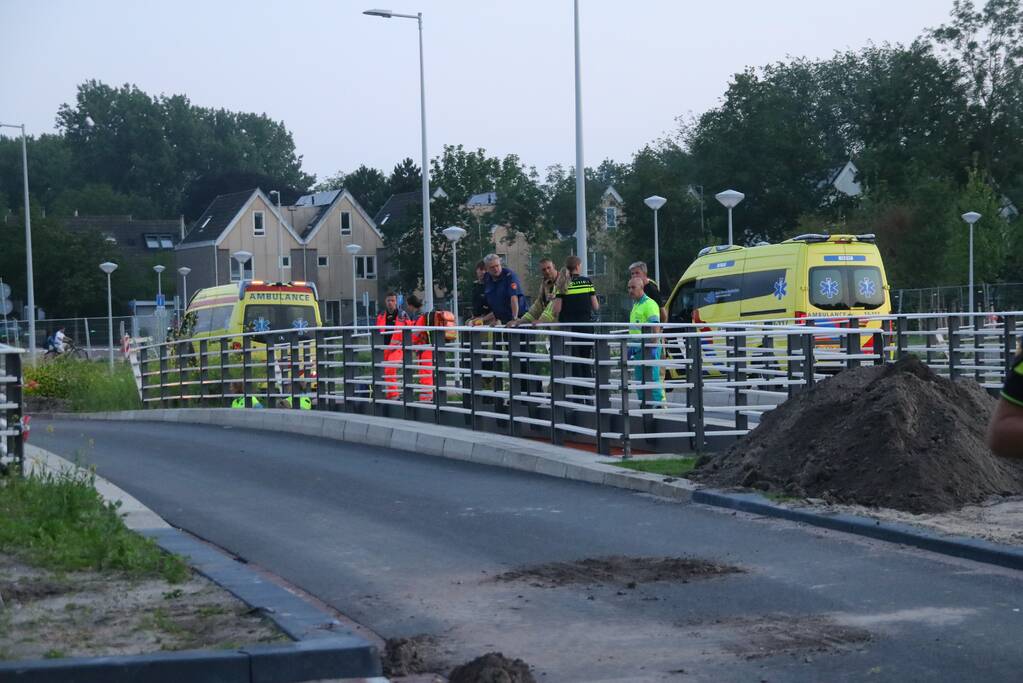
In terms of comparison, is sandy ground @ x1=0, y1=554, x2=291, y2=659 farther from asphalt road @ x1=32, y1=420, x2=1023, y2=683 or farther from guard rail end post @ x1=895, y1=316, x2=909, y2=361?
guard rail end post @ x1=895, y1=316, x2=909, y2=361

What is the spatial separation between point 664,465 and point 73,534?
5301 millimetres

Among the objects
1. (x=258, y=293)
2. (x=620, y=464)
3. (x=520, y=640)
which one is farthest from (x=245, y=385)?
(x=520, y=640)

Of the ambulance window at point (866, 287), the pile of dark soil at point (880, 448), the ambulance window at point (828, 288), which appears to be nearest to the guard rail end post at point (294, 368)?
the ambulance window at point (828, 288)

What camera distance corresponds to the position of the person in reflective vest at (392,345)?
1741cm

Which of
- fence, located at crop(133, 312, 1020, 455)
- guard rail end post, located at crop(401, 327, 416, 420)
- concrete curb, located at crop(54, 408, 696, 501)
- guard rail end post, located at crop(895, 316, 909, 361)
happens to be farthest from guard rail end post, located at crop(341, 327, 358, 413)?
guard rail end post, located at crop(895, 316, 909, 361)

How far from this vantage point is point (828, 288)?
22.0 m

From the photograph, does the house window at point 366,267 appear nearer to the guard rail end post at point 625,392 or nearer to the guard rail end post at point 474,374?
the guard rail end post at point 474,374

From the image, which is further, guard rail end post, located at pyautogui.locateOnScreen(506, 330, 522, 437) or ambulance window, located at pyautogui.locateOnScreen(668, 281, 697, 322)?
ambulance window, located at pyautogui.locateOnScreen(668, 281, 697, 322)

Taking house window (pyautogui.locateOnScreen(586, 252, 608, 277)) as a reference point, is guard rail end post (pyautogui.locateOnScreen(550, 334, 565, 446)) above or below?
below

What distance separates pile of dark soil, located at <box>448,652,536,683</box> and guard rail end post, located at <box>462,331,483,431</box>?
32.8 ft

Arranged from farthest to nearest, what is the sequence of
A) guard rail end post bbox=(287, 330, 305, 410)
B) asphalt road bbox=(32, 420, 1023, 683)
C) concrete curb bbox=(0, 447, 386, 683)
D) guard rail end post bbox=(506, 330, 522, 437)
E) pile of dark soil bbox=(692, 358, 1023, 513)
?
guard rail end post bbox=(287, 330, 305, 410) → guard rail end post bbox=(506, 330, 522, 437) → pile of dark soil bbox=(692, 358, 1023, 513) → asphalt road bbox=(32, 420, 1023, 683) → concrete curb bbox=(0, 447, 386, 683)

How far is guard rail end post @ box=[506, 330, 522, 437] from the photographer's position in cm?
1458

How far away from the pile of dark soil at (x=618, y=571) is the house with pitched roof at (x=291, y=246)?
82258mm

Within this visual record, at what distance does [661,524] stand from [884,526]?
1432 millimetres
